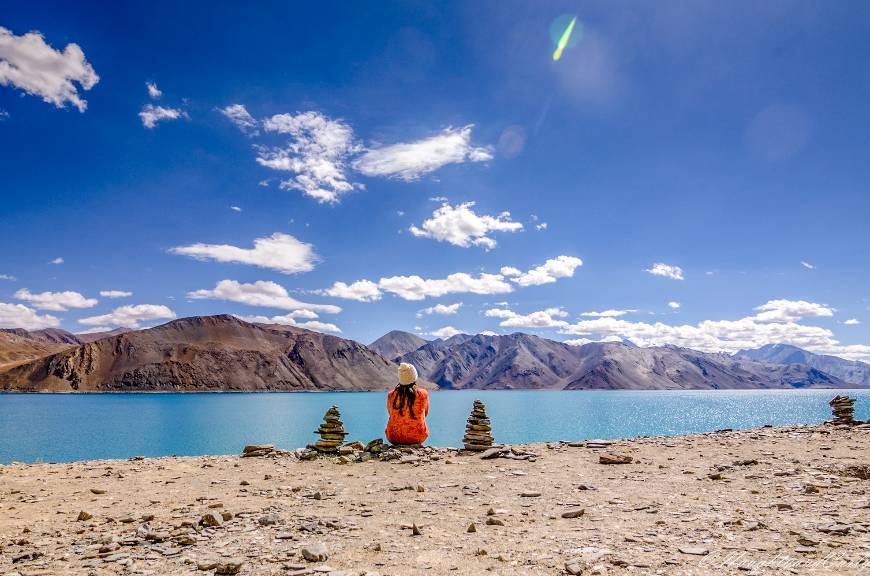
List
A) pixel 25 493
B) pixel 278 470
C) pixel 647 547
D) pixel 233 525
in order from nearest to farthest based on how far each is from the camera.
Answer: pixel 647 547, pixel 233 525, pixel 25 493, pixel 278 470

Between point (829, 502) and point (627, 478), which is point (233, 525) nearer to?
point (627, 478)

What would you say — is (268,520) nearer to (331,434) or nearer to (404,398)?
(331,434)

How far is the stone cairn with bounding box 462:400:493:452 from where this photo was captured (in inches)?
740

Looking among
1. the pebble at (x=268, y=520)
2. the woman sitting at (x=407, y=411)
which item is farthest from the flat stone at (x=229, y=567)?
the woman sitting at (x=407, y=411)

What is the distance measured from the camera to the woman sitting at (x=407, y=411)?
18531 mm

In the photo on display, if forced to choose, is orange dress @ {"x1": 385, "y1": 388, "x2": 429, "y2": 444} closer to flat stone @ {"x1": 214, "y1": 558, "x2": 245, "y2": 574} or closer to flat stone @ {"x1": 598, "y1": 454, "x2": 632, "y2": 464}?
flat stone @ {"x1": 598, "y1": 454, "x2": 632, "y2": 464}

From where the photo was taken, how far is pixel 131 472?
1572 centimetres

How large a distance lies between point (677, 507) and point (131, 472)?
51.4 feet

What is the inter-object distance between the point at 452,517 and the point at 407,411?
938 cm

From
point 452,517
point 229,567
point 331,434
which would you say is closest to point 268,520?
point 229,567

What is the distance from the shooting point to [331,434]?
727 inches

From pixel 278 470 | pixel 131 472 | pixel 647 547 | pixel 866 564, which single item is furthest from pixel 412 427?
pixel 866 564

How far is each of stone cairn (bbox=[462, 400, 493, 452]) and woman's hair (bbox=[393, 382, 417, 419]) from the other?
7.57ft

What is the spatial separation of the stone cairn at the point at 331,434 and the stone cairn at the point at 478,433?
477 cm
